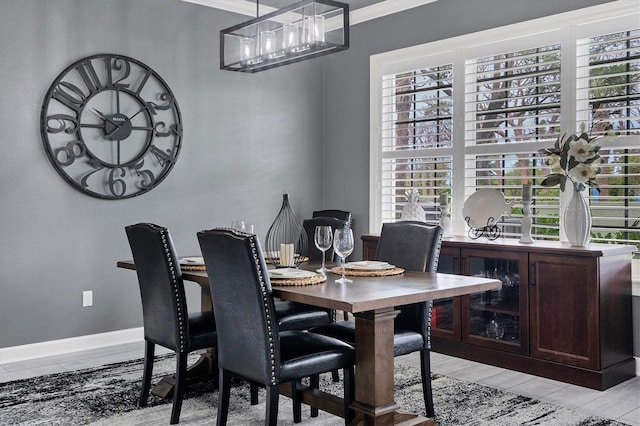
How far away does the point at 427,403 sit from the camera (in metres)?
3.18

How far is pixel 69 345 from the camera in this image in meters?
4.59

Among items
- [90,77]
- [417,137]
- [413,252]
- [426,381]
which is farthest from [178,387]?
[417,137]

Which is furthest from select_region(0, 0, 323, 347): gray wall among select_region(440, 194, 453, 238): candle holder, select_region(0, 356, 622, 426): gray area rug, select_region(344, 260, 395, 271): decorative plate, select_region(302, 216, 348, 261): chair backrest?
select_region(344, 260, 395, 271): decorative plate

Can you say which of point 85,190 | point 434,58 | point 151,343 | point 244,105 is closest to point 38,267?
point 85,190

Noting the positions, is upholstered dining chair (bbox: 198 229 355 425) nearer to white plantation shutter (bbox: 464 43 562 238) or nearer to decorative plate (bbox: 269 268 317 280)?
decorative plate (bbox: 269 268 317 280)

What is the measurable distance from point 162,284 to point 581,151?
2530mm

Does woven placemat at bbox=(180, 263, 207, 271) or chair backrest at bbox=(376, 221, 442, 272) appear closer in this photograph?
woven placemat at bbox=(180, 263, 207, 271)

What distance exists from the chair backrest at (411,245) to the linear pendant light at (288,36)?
1053mm

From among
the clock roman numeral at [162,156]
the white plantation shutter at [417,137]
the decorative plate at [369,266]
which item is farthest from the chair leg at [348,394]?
the clock roman numeral at [162,156]

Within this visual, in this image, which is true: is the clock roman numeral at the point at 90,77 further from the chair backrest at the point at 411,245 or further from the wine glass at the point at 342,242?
the wine glass at the point at 342,242

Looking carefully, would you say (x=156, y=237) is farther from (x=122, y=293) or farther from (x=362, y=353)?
(x=122, y=293)

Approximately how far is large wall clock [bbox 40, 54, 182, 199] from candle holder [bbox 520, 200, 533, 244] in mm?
2672

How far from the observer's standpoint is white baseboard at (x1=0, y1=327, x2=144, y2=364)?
4348 mm

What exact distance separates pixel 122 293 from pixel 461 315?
2524 mm
